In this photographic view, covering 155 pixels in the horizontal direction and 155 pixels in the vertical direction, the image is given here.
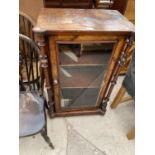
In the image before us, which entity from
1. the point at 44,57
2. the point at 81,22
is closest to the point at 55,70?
the point at 44,57

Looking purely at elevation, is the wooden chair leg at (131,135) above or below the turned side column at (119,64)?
below

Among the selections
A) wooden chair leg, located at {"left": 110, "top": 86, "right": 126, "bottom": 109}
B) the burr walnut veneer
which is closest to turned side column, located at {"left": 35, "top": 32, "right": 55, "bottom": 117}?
the burr walnut veneer

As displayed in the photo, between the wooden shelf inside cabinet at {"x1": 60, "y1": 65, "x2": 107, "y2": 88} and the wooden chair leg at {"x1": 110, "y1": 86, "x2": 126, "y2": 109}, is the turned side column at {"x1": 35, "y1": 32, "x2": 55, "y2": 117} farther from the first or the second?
the wooden chair leg at {"x1": 110, "y1": 86, "x2": 126, "y2": 109}

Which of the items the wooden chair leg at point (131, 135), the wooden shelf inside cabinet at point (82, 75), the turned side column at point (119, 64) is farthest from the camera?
the wooden chair leg at point (131, 135)

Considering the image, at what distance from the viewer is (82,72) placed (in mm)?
1427

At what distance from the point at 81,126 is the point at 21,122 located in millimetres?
589

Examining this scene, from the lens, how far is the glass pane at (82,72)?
1.27 m

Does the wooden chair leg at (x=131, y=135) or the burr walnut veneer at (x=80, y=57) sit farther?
the wooden chair leg at (x=131, y=135)

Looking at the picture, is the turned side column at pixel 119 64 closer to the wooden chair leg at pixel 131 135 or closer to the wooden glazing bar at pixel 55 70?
the wooden chair leg at pixel 131 135

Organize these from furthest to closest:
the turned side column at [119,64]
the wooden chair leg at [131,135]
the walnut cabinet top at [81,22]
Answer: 1. the wooden chair leg at [131,135]
2. the turned side column at [119,64]
3. the walnut cabinet top at [81,22]

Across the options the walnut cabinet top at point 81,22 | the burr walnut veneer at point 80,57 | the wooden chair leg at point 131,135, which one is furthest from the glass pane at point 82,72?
the wooden chair leg at point 131,135

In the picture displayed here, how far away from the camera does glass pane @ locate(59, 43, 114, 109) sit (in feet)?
4.17
